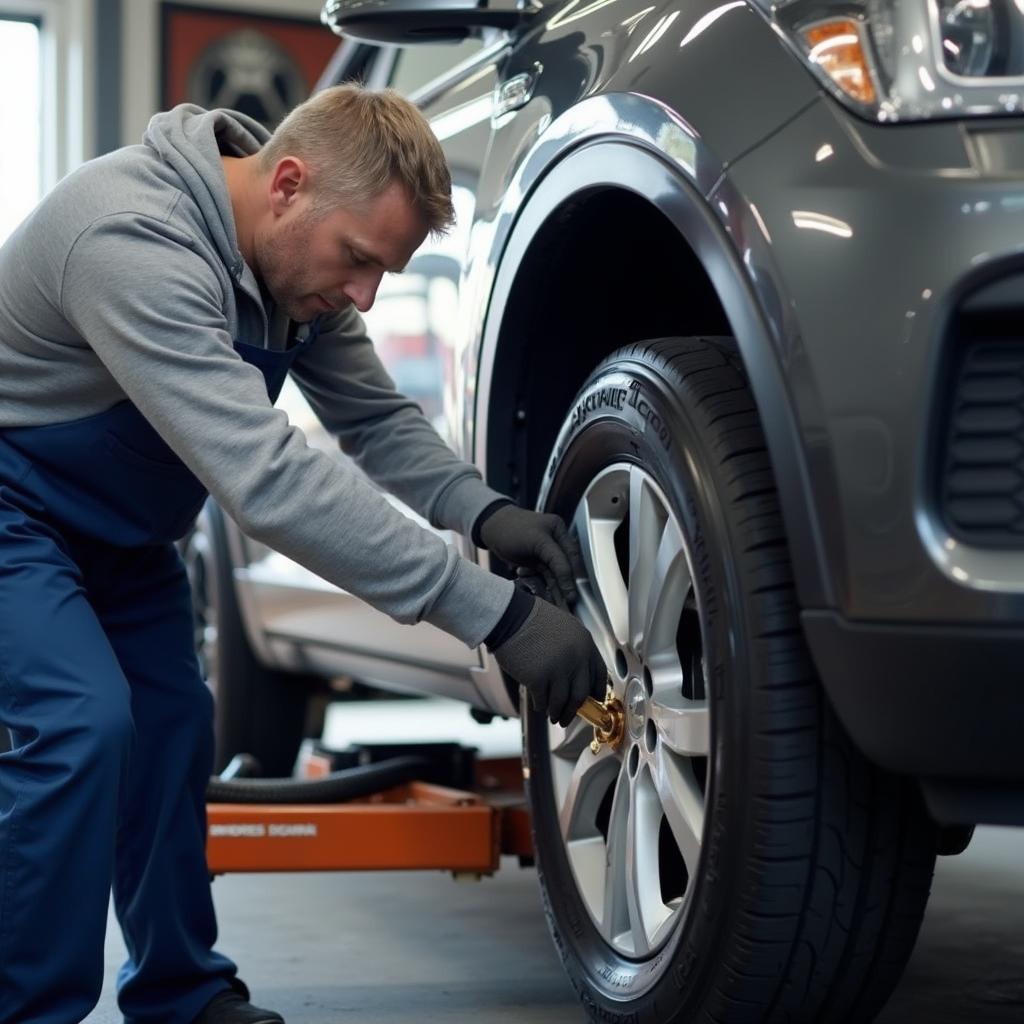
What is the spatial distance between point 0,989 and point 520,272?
1.05 meters

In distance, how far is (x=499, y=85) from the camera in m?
2.25

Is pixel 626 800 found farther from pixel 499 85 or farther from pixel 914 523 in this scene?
pixel 499 85

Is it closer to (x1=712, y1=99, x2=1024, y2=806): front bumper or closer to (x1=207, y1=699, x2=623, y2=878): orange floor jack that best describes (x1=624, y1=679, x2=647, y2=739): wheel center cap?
(x1=712, y1=99, x2=1024, y2=806): front bumper

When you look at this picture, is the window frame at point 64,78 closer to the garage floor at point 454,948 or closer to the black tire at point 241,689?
the black tire at point 241,689

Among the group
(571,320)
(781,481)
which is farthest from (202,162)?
(781,481)

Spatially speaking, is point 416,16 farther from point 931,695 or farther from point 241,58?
point 241,58

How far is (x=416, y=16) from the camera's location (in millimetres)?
2209

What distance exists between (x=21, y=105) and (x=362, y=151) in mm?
7341

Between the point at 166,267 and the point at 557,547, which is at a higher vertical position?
the point at 166,267

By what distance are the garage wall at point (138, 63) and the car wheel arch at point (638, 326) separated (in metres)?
6.73

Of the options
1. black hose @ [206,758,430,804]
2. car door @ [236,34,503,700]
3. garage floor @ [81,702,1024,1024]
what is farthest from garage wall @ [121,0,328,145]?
black hose @ [206,758,430,804]

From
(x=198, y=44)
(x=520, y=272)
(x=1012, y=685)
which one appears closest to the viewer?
(x=1012, y=685)

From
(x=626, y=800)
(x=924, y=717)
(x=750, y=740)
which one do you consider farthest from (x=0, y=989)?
(x=924, y=717)

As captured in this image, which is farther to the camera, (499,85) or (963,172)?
(499,85)
